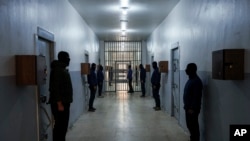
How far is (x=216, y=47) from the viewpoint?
3.96m

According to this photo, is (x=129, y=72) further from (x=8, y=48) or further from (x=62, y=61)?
(x=8, y=48)

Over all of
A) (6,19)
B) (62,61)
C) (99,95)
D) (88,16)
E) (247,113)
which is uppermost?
(88,16)

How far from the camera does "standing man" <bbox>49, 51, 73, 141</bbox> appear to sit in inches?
163

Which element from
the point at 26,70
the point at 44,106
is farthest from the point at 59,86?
the point at 26,70

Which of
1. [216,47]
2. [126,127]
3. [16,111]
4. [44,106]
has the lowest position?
[126,127]

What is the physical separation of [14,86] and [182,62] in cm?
428

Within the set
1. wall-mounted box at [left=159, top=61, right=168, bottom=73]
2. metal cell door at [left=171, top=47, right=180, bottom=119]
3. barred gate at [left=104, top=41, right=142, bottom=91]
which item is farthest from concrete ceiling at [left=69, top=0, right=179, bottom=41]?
barred gate at [left=104, top=41, right=142, bottom=91]

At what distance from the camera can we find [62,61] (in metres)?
4.34

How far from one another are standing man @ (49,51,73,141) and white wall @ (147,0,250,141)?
2.34 meters

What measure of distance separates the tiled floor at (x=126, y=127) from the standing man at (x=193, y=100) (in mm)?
824

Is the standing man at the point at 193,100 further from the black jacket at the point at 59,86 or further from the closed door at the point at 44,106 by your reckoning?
the closed door at the point at 44,106

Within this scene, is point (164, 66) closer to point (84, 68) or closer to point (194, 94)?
point (84, 68)

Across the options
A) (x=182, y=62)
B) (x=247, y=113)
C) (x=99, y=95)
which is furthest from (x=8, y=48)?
(x=99, y=95)

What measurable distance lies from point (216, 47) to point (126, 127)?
3270 mm
